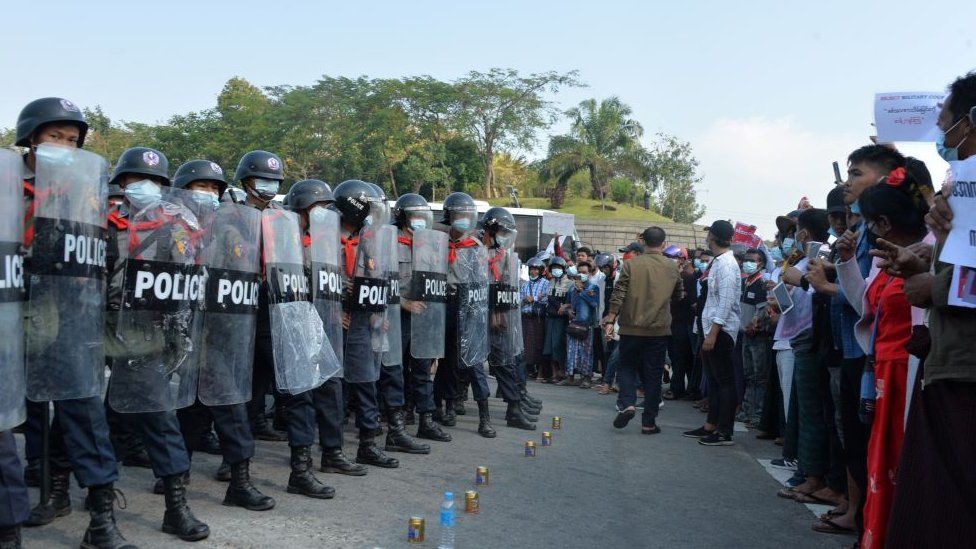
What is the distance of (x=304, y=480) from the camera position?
531 centimetres

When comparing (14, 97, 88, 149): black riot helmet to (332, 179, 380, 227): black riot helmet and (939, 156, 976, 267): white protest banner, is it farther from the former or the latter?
(939, 156, 976, 267): white protest banner

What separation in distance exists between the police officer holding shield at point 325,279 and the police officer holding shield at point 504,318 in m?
2.89

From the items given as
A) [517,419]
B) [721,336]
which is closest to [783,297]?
[721,336]

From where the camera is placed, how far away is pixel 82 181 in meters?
3.82

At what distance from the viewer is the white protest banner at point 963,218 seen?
2.80 m

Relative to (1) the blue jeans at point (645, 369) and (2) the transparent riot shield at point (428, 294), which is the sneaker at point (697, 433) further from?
(2) the transparent riot shield at point (428, 294)

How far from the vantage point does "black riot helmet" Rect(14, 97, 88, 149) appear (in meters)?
4.18

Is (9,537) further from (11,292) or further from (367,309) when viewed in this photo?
(367,309)

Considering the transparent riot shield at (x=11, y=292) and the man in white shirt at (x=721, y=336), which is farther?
the man in white shirt at (x=721, y=336)

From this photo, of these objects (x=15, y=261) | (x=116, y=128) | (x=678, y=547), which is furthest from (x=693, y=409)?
(x=116, y=128)

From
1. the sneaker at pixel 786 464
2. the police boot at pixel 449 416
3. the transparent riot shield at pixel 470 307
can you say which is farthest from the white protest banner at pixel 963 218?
the police boot at pixel 449 416

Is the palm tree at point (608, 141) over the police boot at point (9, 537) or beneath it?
over

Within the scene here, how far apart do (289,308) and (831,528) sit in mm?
3678

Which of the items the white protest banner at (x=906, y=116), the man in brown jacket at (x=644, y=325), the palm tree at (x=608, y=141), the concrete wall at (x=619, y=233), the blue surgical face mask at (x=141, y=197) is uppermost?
the palm tree at (x=608, y=141)
